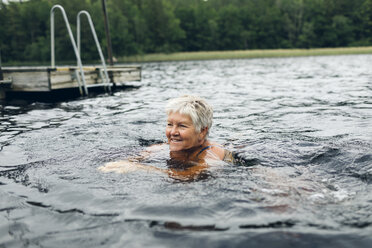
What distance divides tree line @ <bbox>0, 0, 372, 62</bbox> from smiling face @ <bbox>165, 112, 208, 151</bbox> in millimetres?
66117

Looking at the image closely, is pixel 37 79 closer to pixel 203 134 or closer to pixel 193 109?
pixel 203 134

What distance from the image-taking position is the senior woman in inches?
157

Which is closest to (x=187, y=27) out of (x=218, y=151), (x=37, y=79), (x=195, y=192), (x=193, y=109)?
(x=37, y=79)

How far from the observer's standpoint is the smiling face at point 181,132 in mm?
4051

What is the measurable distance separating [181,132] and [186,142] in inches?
5.6

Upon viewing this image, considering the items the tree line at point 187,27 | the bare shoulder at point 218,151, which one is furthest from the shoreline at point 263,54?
the bare shoulder at point 218,151

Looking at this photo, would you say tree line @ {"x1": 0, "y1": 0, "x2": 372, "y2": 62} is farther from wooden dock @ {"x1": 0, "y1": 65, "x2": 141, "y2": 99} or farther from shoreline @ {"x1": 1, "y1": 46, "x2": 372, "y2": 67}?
wooden dock @ {"x1": 0, "y1": 65, "x2": 141, "y2": 99}

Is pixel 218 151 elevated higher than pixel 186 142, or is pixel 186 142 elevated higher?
pixel 186 142

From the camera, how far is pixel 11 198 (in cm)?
339

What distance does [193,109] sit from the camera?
404 cm

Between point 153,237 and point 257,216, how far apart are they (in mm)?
872

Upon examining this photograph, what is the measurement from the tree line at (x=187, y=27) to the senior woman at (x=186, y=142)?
66.1m

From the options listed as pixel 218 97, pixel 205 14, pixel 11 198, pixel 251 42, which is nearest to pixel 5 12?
pixel 205 14

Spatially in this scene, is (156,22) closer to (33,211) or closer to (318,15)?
(318,15)
